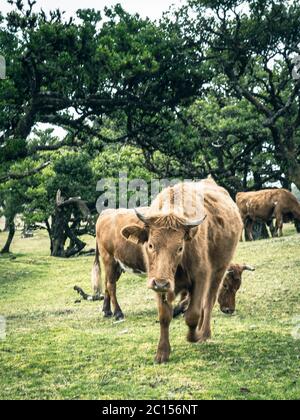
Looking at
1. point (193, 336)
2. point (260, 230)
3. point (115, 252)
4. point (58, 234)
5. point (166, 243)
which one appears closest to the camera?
point (166, 243)

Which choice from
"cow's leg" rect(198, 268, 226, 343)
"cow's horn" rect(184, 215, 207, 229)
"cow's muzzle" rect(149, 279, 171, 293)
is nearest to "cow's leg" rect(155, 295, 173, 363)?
"cow's muzzle" rect(149, 279, 171, 293)

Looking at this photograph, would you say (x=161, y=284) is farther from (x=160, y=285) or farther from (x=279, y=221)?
(x=279, y=221)

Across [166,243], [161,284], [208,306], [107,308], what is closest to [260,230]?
[107,308]

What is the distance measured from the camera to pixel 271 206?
31.0 meters

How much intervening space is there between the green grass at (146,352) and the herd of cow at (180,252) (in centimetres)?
49

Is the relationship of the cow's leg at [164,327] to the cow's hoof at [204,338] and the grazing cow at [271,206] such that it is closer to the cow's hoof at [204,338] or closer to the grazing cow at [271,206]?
the cow's hoof at [204,338]

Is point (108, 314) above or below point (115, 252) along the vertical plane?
below

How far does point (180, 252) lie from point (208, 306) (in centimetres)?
215

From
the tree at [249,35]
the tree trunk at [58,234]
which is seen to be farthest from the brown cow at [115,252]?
the tree trunk at [58,234]

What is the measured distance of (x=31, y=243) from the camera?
1843 inches

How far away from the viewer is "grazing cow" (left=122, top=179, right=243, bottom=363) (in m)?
7.46

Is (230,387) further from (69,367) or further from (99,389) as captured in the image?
(69,367)

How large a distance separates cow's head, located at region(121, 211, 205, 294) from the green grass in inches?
43.0

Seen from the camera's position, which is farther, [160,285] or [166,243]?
[166,243]
